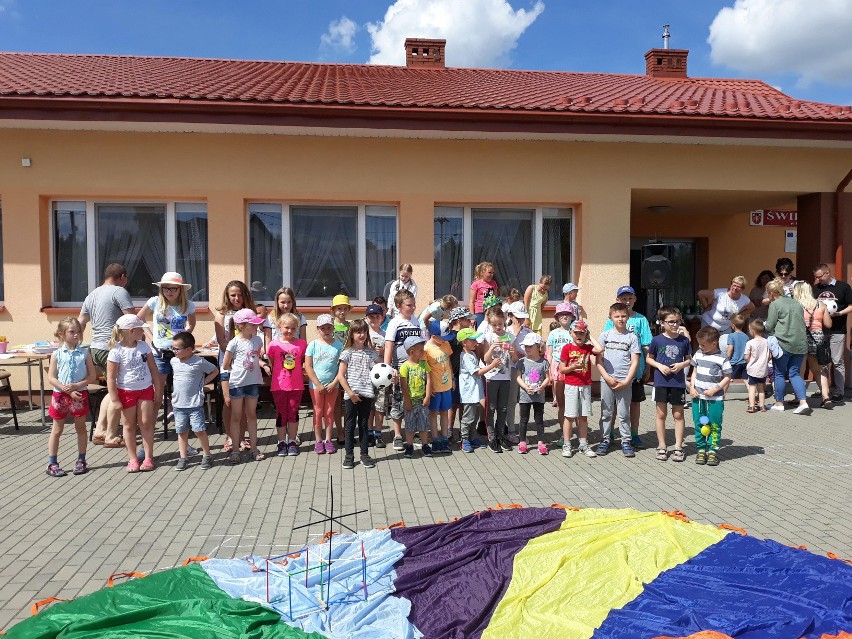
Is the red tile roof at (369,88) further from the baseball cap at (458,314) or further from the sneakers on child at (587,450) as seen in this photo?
the sneakers on child at (587,450)

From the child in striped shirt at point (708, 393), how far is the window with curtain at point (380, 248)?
4990mm

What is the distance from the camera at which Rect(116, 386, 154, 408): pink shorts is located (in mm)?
6496

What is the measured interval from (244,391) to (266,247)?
146 inches

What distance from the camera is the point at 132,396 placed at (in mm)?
6531

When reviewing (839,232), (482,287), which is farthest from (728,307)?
(482,287)

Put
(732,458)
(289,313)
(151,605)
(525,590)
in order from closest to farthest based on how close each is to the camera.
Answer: (151,605) → (525,590) → (732,458) → (289,313)

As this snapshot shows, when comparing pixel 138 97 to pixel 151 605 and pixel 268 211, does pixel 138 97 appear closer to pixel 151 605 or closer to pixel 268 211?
pixel 268 211

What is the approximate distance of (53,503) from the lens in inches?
221

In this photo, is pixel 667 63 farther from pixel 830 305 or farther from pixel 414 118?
pixel 414 118

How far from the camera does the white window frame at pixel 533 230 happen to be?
411 inches

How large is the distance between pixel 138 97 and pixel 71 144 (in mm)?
1406

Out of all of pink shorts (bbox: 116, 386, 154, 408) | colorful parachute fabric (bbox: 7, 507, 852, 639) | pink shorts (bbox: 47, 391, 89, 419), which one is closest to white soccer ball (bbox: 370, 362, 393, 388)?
colorful parachute fabric (bbox: 7, 507, 852, 639)

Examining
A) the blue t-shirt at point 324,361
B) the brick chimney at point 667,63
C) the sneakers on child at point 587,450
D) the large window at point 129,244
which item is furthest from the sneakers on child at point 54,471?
the brick chimney at point 667,63

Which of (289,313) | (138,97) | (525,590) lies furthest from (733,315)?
(138,97)
